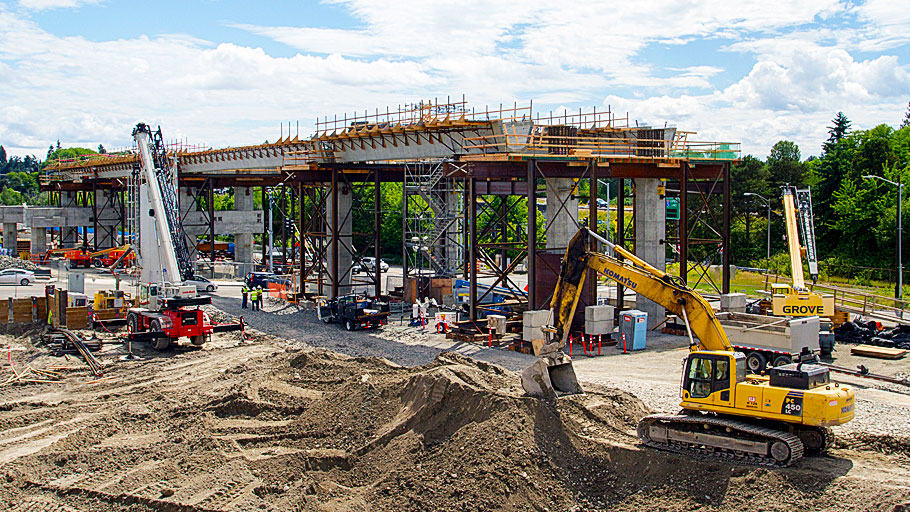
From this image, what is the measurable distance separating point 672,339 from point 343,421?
18.6 meters

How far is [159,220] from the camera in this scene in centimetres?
3506

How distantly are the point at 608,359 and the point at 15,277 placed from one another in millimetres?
41418

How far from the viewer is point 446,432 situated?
1841cm

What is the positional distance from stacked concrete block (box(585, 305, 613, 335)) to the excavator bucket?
10.9 metres

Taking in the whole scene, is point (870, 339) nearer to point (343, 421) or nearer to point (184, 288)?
point (343, 421)

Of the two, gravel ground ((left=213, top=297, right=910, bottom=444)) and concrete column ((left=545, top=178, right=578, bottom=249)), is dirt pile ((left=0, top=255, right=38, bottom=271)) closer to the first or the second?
gravel ground ((left=213, top=297, right=910, bottom=444))

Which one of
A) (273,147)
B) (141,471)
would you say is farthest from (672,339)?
(273,147)

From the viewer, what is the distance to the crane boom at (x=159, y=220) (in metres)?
34.2

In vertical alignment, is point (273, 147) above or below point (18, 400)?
above

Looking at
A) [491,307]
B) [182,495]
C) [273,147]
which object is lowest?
[182,495]

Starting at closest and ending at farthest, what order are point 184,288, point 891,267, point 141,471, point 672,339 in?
point 141,471 < point 184,288 < point 672,339 < point 891,267

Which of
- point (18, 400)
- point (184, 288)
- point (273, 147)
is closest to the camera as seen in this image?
point (18, 400)

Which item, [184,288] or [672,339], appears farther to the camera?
[672,339]

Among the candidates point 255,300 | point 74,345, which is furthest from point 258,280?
point 74,345
